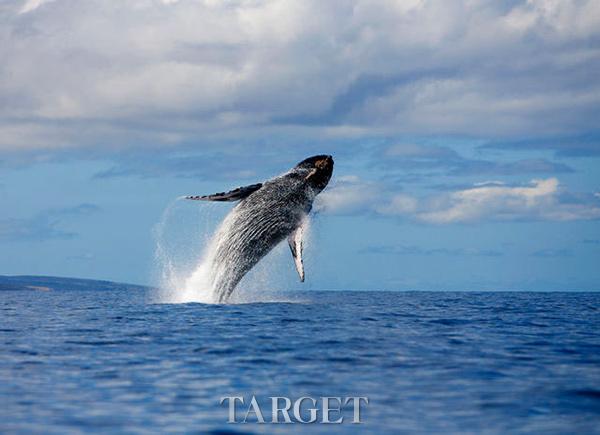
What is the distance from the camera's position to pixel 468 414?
9.83 metres

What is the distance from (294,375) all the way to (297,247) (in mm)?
12964

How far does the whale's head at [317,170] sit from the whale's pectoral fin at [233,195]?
152cm

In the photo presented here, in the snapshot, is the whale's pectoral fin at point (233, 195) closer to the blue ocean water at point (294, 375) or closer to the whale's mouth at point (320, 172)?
the whale's mouth at point (320, 172)

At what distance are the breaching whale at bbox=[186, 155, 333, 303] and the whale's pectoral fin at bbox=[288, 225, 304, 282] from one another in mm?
32

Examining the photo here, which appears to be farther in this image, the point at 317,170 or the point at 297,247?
the point at 297,247

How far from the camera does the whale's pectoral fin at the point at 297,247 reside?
25172 millimetres

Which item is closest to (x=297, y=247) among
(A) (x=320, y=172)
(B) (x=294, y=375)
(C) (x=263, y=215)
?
(C) (x=263, y=215)

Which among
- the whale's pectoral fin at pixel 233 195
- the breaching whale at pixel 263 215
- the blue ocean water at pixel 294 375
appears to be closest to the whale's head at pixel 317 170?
the breaching whale at pixel 263 215

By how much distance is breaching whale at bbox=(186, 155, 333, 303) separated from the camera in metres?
24.3

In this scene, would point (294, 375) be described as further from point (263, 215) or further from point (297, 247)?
point (297, 247)

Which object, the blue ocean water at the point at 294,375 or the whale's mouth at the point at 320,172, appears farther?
the whale's mouth at the point at 320,172

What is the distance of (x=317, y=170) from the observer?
24.1 metres

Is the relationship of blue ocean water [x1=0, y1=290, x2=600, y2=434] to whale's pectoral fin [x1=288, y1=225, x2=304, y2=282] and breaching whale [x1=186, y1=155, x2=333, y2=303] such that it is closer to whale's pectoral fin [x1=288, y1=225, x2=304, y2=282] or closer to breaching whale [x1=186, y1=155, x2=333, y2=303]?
breaching whale [x1=186, y1=155, x2=333, y2=303]

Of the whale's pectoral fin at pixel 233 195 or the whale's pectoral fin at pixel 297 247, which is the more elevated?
the whale's pectoral fin at pixel 233 195
